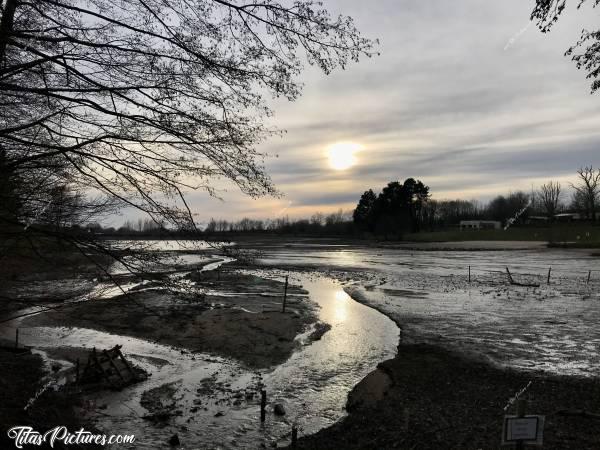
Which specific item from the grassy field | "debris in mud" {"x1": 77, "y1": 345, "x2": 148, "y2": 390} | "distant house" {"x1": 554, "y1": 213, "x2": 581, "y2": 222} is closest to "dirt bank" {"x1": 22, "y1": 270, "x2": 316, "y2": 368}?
"debris in mud" {"x1": 77, "y1": 345, "x2": 148, "y2": 390}

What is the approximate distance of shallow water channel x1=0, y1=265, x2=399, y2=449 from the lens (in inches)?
364

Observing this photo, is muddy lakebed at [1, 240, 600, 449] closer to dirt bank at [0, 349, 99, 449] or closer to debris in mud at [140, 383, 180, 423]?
debris in mud at [140, 383, 180, 423]

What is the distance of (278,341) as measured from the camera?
17.3m

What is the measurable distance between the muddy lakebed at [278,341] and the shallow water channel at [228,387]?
1.5 inches

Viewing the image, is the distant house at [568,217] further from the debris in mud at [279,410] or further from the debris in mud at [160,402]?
the debris in mud at [160,402]

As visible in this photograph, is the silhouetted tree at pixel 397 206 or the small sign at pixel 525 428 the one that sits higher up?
the silhouetted tree at pixel 397 206

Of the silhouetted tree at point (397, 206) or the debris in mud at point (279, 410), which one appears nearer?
the debris in mud at point (279, 410)

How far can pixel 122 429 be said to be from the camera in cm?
922

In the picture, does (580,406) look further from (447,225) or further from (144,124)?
Result: (447,225)

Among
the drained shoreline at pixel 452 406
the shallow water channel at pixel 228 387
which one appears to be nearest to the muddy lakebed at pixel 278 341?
the shallow water channel at pixel 228 387

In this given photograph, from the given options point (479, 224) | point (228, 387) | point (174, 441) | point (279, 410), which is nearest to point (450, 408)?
point (279, 410)

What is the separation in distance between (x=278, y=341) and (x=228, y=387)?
5.35 m

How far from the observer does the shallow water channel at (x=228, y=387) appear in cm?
924

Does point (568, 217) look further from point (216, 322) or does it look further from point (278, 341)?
point (278, 341)
